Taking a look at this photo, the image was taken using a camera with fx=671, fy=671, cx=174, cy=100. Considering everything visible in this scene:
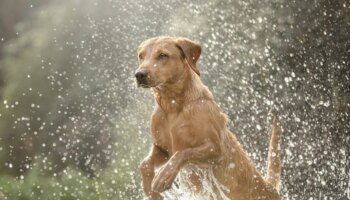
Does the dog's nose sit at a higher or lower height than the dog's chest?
higher

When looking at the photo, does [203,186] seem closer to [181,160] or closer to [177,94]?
[181,160]

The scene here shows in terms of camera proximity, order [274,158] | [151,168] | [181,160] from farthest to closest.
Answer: [274,158] → [151,168] → [181,160]

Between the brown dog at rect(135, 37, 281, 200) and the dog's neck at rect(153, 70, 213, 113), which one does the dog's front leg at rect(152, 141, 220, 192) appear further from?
the dog's neck at rect(153, 70, 213, 113)

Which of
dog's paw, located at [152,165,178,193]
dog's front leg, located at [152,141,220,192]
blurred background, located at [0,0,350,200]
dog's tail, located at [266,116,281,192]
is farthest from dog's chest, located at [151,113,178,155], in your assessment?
blurred background, located at [0,0,350,200]

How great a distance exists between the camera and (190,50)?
4.37 meters

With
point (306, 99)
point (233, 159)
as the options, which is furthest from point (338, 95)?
point (233, 159)

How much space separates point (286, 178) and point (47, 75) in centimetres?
381

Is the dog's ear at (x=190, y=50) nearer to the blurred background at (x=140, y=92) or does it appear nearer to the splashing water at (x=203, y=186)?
the splashing water at (x=203, y=186)

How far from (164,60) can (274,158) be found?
1419mm

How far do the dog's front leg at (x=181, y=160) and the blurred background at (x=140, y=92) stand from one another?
4561mm

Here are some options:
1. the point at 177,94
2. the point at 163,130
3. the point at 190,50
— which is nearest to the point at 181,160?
the point at 163,130

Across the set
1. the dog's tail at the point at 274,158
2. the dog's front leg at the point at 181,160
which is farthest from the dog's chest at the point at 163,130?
the dog's tail at the point at 274,158

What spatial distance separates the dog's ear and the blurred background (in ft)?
14.5

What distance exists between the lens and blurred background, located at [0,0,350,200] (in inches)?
364
